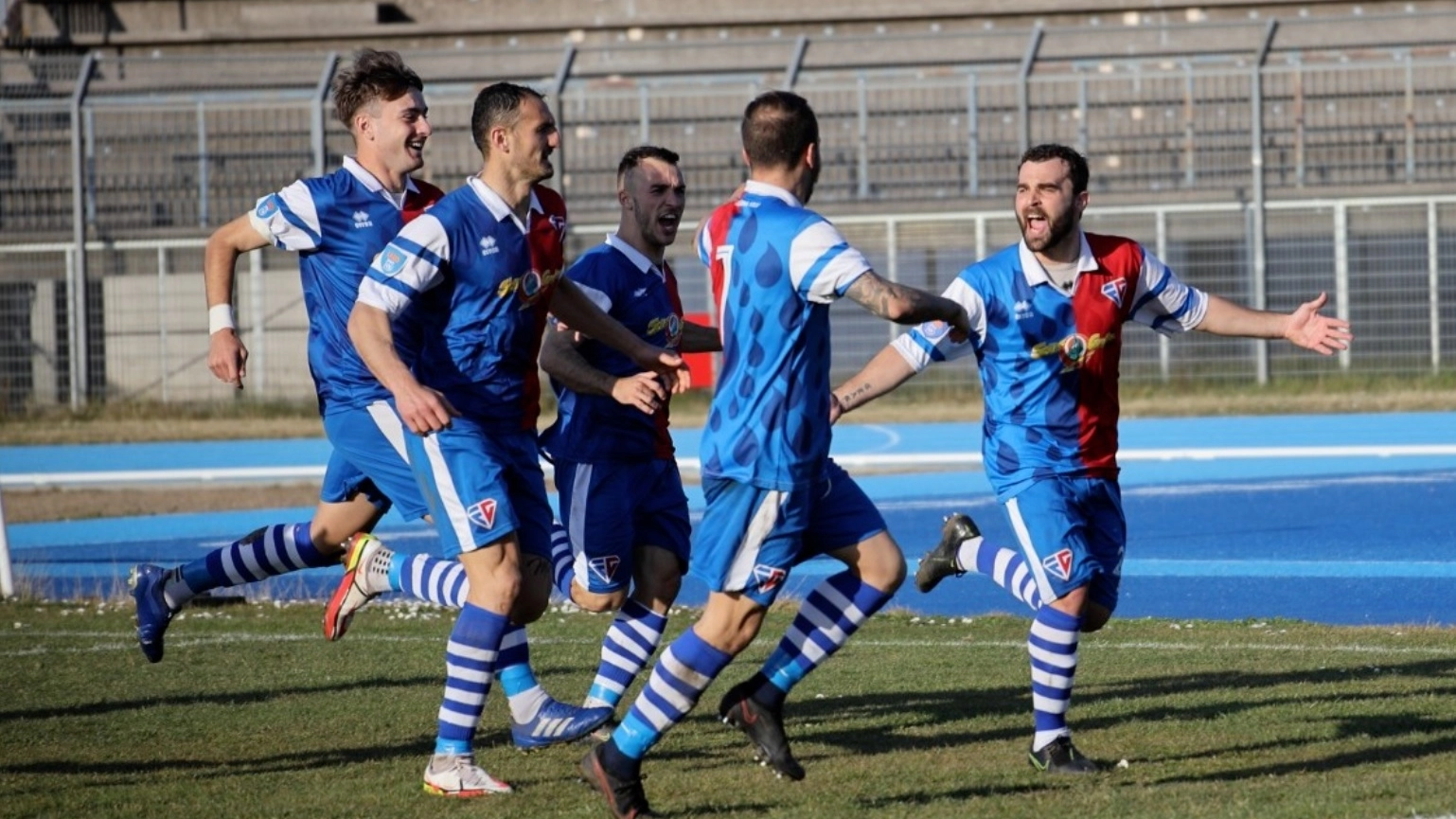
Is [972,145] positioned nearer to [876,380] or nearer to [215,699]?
[215,699]

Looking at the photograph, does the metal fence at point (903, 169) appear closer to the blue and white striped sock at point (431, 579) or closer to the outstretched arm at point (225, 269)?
the blue and white striped sock at point (431, 579)

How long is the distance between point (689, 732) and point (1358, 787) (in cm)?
230

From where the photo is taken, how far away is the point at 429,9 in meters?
30.3

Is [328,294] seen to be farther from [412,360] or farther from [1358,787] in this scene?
[1358,787]

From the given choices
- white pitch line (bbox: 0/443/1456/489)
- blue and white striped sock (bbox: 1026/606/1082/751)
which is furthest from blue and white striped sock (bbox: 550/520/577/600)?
white pitch line (bbox: 0/443/1456/489)

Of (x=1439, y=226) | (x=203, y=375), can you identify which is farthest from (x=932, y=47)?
(x=203, y=375)

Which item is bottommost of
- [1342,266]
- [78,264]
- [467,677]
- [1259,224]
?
[467,677]

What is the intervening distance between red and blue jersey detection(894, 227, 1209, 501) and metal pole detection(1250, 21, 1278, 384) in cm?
1540

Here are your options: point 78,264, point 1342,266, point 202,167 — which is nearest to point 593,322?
point 1342,266

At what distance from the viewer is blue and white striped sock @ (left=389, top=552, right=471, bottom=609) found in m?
6.48

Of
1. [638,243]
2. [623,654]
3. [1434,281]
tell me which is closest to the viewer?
[623,654]

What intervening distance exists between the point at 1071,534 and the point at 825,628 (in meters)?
0.79

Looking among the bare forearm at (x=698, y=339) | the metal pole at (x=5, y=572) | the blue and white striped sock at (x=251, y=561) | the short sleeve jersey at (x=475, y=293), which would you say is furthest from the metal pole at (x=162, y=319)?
the short sleeve jersey at (x=475, y=293)

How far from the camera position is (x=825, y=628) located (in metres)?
Answer: 5.52
